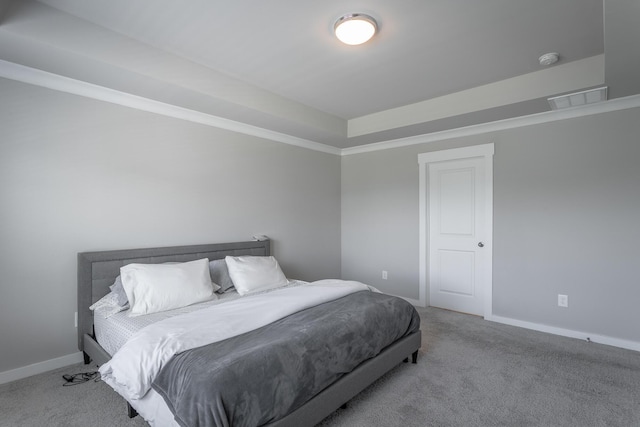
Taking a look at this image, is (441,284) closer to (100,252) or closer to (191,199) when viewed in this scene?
(191,199)

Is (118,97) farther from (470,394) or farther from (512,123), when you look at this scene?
(512,123)

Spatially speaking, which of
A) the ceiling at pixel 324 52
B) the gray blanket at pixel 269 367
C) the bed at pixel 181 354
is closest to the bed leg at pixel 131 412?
the bed at pixel 181 354

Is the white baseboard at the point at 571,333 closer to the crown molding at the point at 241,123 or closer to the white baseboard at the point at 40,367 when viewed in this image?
the crown molding at the point at 241,123

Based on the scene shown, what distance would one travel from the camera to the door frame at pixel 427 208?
150 inches

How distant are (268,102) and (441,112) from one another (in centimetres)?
187

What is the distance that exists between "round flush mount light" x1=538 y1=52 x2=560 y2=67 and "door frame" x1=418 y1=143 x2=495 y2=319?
3.76 feet

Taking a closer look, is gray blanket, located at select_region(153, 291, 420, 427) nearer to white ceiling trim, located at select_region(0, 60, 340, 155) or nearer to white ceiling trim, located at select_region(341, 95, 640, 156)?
white ceiling trim, located at select_region(0, 60, 340, 155)

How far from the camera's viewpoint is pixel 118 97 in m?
2.83

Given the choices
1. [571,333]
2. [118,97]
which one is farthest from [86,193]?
[571,333]

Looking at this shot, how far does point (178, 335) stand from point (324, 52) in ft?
7.50

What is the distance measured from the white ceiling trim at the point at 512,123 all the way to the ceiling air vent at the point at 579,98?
0.44 feet

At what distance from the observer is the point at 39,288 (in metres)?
2.49

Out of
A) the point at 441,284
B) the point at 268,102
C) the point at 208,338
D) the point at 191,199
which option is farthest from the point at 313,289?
the point at 441,284

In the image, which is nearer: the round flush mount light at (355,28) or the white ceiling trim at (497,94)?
the round flush mount light at (355,28)
